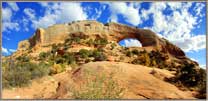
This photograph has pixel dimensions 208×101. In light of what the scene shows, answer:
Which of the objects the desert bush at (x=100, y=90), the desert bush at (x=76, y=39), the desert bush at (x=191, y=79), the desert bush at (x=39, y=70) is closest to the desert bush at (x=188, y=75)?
the desert bush at (x=191, y=79)

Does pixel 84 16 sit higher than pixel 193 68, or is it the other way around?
pixel 84 16

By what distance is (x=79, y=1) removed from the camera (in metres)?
5.14

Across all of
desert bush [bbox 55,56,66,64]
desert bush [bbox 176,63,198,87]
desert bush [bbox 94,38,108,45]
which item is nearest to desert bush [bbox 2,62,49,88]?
desert bush [bbox 55,56,66,64]

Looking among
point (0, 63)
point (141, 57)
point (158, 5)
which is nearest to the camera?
point (0, 63)

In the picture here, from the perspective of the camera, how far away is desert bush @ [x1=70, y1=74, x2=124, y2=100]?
473 centimetres

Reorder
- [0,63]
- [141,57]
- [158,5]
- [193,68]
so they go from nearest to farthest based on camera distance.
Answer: [0,63], [158,5], [193,68], [141,57]

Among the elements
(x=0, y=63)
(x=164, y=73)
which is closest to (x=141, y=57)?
(x=164, y=73)

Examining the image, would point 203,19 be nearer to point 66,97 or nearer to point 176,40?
point 176,40

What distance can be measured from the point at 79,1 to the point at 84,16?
1.69 feet

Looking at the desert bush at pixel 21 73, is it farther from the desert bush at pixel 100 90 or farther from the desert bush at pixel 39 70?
the desert bush at pixel 100 90

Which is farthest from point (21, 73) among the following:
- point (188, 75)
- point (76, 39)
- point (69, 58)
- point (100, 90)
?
point (76, 39)

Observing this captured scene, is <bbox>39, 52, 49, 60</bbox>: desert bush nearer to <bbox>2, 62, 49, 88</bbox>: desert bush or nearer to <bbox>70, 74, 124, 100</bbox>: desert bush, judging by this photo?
<bbox>2, 62, 49, 88</bbox>: desert bush

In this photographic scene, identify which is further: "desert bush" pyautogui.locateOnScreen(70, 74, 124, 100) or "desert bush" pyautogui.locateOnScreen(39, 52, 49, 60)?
"desert bush" pyautogui.locateOnScreen(39, 52, 49, 60)

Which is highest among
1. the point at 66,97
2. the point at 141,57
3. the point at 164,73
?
the point at 141,57
